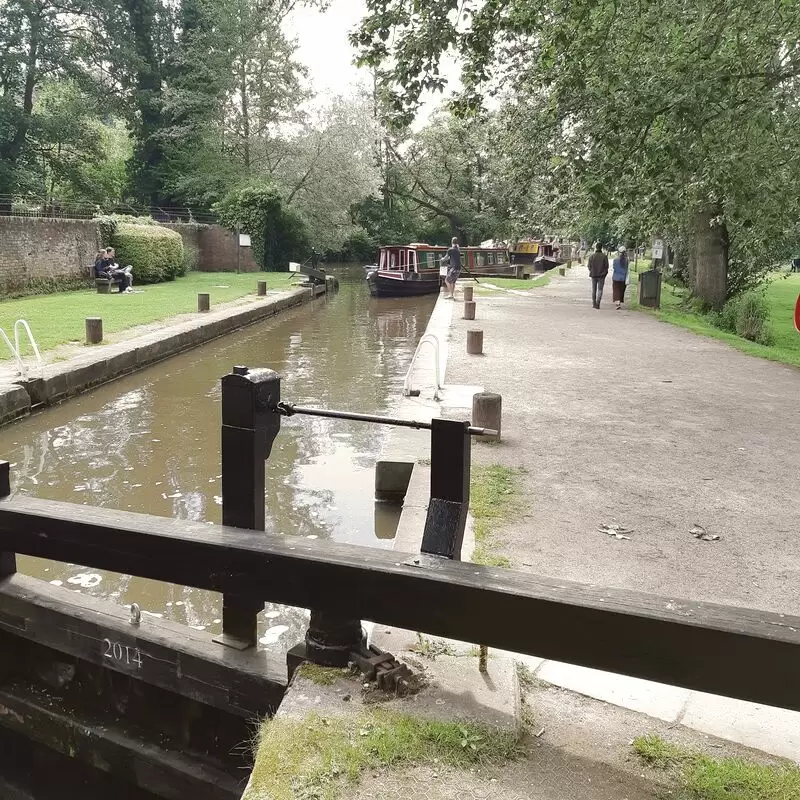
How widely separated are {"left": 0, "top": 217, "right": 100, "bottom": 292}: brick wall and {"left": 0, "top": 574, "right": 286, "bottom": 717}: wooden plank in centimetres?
1718

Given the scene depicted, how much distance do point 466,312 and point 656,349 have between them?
4.92 meters

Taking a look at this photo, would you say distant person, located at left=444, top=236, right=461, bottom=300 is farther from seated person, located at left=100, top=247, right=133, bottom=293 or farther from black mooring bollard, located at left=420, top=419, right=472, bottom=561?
black mooring bollard, located at left=420, top=419, right=472, bottom=561

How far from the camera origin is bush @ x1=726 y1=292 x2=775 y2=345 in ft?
52.6

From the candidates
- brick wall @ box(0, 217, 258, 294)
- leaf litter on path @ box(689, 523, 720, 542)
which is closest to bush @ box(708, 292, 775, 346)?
leaf litter on path @ box(689, 523, 720, 542)

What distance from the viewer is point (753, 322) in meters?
16.3

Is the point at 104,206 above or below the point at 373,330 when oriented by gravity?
above

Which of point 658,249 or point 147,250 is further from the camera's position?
point 147,250

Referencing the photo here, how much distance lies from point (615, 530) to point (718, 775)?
239 cm

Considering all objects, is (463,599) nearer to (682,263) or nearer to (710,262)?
(710,262)

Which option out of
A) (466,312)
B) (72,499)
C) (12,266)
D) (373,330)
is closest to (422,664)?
(72,499)

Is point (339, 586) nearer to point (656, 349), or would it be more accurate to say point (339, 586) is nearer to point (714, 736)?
point (714, 736)

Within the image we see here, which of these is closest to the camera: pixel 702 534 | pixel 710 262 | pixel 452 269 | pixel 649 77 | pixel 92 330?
pixel 702 534

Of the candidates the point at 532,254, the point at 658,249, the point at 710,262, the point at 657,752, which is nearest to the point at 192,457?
the point at 657,752

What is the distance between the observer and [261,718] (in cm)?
280
